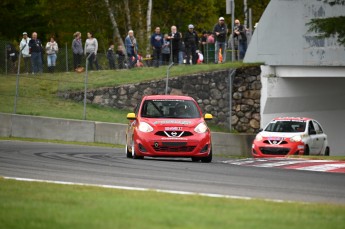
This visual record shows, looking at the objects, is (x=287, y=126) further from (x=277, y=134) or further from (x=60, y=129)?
(x=60, y=129)

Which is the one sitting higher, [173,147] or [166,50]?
[166,50]

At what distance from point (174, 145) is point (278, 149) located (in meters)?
8.32

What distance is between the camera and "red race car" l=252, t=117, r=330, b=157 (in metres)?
33.8

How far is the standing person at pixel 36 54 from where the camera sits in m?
41.0

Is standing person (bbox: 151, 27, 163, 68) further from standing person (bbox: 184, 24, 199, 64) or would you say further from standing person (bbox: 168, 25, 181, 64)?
standing person (bbox: 184, 24, 199, 64)

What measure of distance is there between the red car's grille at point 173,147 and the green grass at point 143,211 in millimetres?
9783

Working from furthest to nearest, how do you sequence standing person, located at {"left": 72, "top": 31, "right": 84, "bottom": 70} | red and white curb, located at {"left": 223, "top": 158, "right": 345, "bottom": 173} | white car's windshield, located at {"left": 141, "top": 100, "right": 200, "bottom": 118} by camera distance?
1. standing person, located at {"left": 72, "top": 31, "right": 84, "bottom": 70}
2. white car's windshield, located at {"left": 141, "top": 100, "right": 200, "bottom": 118}
3. red and white curb, located at {"left": 223, "top": 158, "right": 345, "bottom": 173}

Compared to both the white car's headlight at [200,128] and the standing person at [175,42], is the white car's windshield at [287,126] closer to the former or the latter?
the standing person at [175,42]

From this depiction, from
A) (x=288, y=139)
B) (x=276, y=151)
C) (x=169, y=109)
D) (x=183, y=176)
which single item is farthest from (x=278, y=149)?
(x=183, y=176)

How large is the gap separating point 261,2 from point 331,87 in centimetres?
3503

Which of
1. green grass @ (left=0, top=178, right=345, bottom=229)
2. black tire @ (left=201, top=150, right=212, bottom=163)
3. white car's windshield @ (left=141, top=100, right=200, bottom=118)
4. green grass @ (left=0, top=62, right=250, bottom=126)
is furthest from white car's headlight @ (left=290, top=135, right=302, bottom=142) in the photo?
green grass @ (left=0, top=178, right=345, bottom=229)

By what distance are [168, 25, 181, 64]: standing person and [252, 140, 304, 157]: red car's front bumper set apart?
907 cm

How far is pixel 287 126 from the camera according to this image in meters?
35.1

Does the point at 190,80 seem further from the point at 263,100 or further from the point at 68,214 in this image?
the point at 68,214
